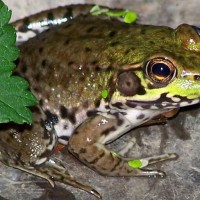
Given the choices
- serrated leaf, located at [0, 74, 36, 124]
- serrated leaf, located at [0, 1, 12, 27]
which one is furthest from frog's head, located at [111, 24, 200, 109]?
serrated leaf, located at [0, 1, 12, 27]

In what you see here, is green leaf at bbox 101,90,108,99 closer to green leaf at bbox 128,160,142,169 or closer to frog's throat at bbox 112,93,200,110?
frog's throat at bbox 112,93,200,110

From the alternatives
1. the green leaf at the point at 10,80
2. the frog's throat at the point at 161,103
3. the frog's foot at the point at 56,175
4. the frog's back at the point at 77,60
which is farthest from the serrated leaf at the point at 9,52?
the frog's foot at the point at 56,175

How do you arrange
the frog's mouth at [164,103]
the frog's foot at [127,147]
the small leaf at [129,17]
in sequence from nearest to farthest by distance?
the frog's mouth at [164,103], the frog's foot at [127,147], the small leaf at [129,17]

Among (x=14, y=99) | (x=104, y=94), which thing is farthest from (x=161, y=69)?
(x=14, y=99)

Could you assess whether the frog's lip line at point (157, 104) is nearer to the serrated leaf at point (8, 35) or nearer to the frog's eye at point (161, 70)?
the frog's eye at point (161, 70)

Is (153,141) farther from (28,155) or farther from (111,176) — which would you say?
(28,155)

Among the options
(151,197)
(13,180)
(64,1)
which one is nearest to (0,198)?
(13,180)
